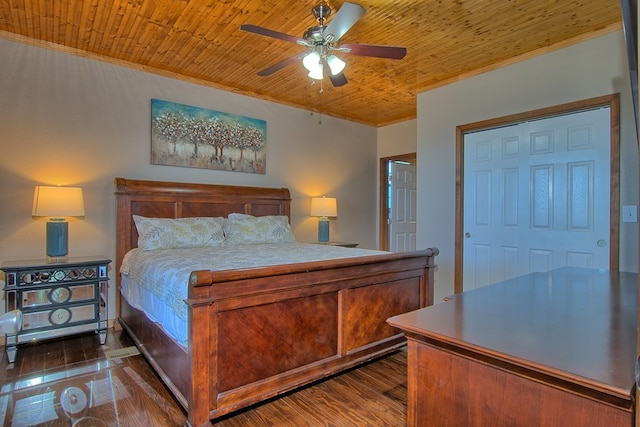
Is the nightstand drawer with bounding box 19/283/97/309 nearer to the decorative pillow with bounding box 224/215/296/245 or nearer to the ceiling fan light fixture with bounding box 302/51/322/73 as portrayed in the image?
the decorative pillow with bounding box 224/215/296/245

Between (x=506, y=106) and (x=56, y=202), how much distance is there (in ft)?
14.0

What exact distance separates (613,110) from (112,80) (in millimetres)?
4532

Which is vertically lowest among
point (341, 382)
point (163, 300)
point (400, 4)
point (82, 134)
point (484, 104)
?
point (341, 382)

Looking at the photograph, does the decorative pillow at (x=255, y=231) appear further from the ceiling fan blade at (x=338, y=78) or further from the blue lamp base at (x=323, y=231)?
the ceiling fan blade at (x=338, y=78)

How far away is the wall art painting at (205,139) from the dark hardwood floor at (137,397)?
6.83ft

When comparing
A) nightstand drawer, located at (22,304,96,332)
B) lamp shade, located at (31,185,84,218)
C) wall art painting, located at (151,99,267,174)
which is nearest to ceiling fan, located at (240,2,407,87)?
wall art painting, located at (151,99,267,174)

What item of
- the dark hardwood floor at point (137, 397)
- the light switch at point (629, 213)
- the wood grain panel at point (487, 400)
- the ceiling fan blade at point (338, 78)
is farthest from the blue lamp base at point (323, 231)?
the wood grain panel at point (487, 400)

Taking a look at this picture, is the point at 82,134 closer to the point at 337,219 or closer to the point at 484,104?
the point at 337,219

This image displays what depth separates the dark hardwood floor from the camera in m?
1.95

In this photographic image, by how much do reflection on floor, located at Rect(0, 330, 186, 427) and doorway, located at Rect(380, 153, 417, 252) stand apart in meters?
4.05

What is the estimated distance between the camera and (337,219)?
5.39 meters

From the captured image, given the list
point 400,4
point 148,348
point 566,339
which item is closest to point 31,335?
point 148,348

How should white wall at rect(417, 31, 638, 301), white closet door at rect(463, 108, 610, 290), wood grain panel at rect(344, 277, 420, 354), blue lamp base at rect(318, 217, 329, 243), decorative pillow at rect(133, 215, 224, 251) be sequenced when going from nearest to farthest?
wood grain panel at rect(344, 277, 420, 354)
white wall at rect(417, 31, 638, 301)
white closet door at rect(463, 108, 610, 290)
decorative pillow at rect(133, 215, 224, 251)
blue lamp base at rect(318, 217, 329, 243)

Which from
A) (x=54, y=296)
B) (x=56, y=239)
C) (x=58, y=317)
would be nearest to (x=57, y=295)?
(x=54, y=296)
